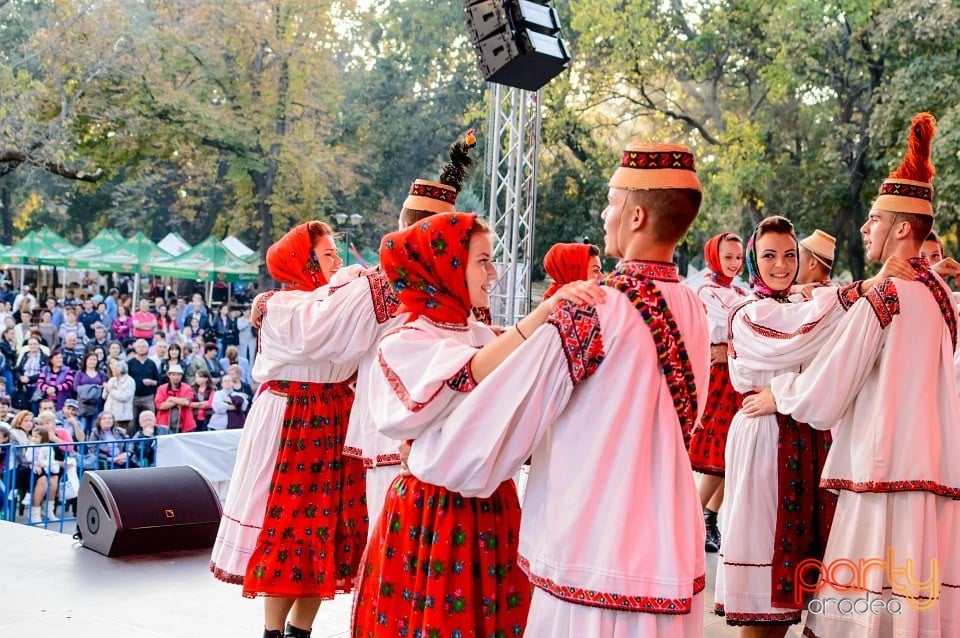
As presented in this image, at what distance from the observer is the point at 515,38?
28.1 ft

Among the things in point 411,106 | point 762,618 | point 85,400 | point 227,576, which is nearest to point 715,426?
point 762,618

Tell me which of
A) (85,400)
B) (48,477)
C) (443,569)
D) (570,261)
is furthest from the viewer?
(85,400)

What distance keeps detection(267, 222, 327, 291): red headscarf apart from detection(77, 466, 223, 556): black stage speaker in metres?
2.28

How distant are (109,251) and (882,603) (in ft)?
54.9

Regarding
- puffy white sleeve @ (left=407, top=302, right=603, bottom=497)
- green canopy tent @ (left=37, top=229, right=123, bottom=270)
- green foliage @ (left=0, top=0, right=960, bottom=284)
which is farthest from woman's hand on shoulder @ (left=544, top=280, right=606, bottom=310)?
green canopy tent @ (left=37, top=229, right=123, bottom=270)

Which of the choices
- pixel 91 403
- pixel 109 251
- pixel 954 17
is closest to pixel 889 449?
pixel 91 403

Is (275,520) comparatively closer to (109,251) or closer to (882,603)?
(882,603)

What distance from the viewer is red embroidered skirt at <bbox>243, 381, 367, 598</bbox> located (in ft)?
13.1

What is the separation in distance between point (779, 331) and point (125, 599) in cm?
333

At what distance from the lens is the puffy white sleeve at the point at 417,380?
2.35 metres

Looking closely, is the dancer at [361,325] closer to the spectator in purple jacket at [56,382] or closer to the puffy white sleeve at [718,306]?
the puffy white sleeve at [718,306]

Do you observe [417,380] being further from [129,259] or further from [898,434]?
[129,259]

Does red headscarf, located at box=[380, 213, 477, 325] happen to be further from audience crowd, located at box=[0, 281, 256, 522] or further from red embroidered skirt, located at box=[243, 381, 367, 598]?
audience crowd, located at box=[0, 281, 256, 522]

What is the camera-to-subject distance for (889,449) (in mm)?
3650
